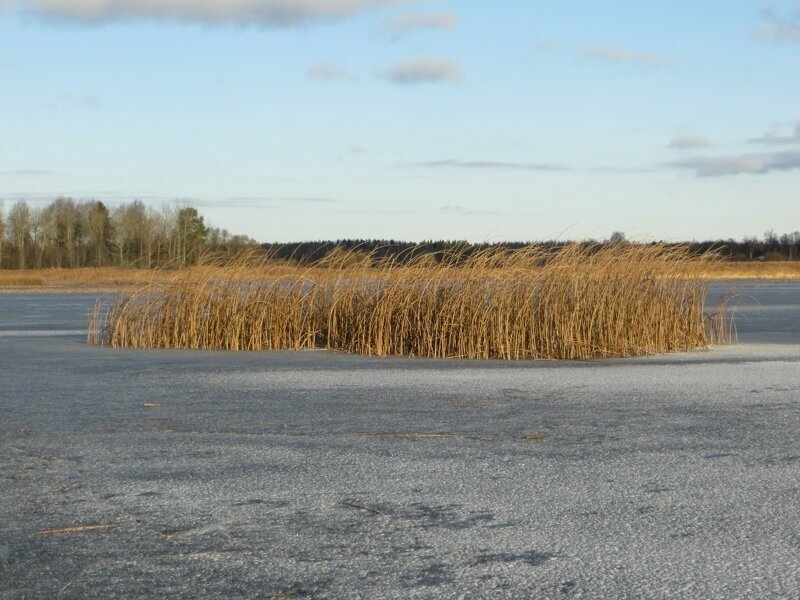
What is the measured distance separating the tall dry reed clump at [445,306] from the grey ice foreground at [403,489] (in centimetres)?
305

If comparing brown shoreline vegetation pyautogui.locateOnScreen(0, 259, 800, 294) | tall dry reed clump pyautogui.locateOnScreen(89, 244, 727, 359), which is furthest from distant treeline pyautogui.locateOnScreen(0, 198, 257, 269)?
tall dry reed clump pyautogui.locateOnScreen(89, 244, 727, 359)

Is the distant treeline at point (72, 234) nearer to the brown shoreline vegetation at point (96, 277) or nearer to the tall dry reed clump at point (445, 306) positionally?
the brown shoreline vegetation at point (96, 277)

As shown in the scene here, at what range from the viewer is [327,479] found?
5129 mm

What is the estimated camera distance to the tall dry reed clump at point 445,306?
1259cm

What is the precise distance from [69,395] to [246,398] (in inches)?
63.1

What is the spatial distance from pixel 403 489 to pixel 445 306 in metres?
7.84

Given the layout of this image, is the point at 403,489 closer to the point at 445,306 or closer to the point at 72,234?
the point at 445,306

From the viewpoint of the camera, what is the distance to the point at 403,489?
16.1 ft

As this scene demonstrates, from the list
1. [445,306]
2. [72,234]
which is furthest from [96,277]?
[445,306]

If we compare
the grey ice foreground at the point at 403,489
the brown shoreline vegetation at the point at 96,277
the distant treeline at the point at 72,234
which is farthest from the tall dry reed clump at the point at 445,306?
the distant treeline at the point at 72,234

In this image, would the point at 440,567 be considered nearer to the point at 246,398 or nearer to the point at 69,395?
the point at 246,398

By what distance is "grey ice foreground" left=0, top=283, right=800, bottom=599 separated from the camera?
11.7 feet

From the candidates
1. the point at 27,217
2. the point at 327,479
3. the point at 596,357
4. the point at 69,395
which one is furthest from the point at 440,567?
the point at 27,217

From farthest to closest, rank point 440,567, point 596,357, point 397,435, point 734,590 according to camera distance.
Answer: point 596,357, point 397,435, point 440,567, point 734,590
